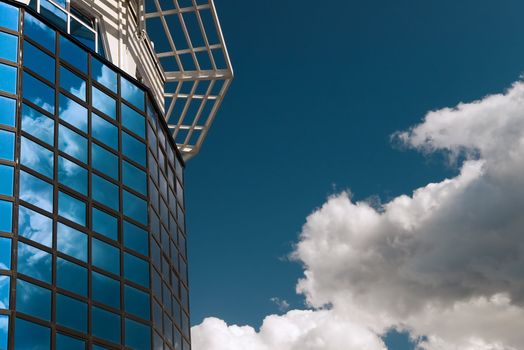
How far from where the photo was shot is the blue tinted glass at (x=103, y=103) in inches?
1975

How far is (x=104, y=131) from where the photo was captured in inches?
1967

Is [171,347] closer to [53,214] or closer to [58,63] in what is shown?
[53,214]

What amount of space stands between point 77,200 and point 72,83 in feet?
22.3

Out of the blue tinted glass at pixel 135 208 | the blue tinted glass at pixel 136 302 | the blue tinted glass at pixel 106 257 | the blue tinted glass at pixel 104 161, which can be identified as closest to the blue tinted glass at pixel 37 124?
the blue tinted glass at pixel 104 161

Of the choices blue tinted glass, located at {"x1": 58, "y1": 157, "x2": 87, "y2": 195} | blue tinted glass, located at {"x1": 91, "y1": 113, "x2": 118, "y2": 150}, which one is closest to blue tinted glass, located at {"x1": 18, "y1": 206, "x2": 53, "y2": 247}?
blue tinted glass, located at {"x1": 58, "y1": 157, "x2": 87, "y2": 195}

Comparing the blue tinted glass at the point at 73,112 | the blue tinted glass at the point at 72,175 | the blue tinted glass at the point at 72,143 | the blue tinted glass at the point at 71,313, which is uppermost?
the blue tinted glass at the point at 73,112

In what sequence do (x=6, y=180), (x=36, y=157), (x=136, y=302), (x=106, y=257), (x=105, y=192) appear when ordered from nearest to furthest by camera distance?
1. (x=6, y=180)
2. (x=36, y=157)
3. (x=106, y=257)
4. (x=136, y=302)
5. (x=105, y=192)

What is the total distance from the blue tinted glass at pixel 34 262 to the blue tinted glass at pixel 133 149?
10.3 m

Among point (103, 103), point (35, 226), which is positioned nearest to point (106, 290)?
point (35, 226)

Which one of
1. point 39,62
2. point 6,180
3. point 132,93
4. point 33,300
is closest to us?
point 33,300

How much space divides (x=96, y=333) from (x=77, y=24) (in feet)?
64.0

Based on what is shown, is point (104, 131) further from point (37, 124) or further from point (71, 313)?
point (71, 313)

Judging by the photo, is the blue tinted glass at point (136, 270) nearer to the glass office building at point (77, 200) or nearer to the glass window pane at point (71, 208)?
the glass office building at point (77, 200)

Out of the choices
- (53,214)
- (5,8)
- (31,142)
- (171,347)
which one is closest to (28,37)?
(5,8)
